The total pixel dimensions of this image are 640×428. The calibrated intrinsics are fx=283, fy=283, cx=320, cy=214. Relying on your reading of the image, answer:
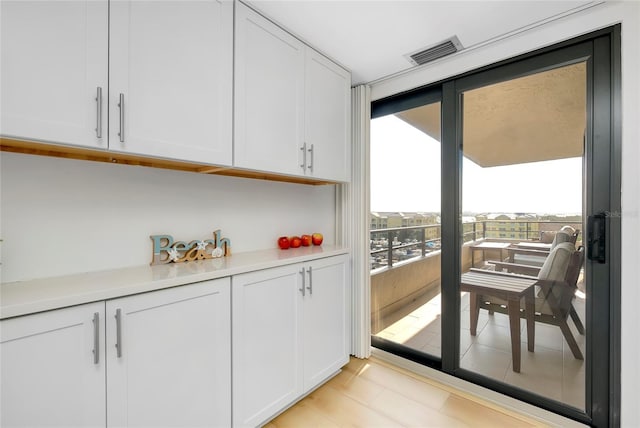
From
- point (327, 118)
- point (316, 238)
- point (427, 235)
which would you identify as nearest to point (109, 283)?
point (316, 238)

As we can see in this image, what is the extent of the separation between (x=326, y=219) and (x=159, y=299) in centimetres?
160

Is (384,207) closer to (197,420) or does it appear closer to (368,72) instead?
(368,72)

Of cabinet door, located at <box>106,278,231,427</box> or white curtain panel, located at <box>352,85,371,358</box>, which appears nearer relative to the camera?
cabinet door, located at <box>106,278,231,427</box>

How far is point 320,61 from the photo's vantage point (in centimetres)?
200

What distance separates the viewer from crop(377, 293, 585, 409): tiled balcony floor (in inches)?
66.9

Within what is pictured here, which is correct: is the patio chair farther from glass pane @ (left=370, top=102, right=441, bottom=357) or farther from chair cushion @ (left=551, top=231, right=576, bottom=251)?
glass pane @ (left=370, top=102, right=441, bottom=357)

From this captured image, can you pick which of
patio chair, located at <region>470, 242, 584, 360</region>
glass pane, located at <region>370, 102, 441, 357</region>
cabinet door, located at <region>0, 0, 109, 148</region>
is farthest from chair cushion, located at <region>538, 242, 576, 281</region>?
cabinet door, located at <region>0, 0, 109, 148</region>

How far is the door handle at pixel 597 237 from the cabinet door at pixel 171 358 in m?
1.99

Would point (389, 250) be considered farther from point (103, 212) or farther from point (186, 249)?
point (103, 212)

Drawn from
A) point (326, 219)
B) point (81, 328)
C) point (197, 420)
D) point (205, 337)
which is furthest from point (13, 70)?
point (326, 219)

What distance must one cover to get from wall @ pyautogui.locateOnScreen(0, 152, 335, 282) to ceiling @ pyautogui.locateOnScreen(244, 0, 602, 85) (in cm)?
104

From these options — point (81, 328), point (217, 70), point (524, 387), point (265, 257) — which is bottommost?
point (524, 387)

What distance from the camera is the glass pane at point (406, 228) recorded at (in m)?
2.23

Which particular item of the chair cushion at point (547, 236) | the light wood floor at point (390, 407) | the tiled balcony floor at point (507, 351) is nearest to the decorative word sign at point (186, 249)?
the light wood floor at point (390, 407)
